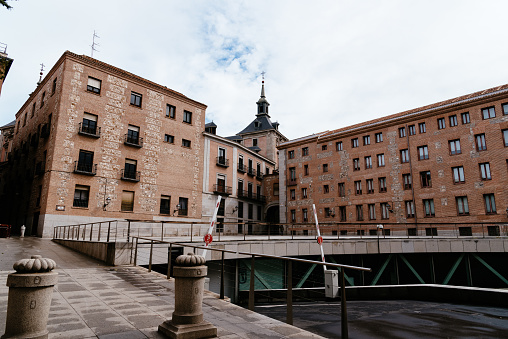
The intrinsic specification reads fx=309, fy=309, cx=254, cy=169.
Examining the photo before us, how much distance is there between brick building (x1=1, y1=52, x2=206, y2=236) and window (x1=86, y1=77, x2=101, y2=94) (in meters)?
0.07

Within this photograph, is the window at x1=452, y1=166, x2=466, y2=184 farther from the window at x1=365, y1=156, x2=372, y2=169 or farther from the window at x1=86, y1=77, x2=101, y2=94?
the window at x1=86, y1=77, x2=101, y2=94

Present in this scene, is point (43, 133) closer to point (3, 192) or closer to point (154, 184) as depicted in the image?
point (154, 184)

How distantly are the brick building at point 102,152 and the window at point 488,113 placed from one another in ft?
82.3

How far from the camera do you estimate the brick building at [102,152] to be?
2259 cm

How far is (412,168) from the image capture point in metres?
28.0

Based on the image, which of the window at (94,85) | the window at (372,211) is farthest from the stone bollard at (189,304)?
the window at (372,211)

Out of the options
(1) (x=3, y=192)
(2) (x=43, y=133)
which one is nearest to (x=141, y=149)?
(2) (x=43, y=133)

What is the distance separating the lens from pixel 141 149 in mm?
26750

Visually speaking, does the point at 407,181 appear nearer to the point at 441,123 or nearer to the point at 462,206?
the point at 462,206

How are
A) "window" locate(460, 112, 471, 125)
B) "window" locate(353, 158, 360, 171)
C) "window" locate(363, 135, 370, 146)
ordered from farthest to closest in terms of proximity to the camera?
"window" locate(353, 158, 360, 171)
"window" locate(363, 135, 370, 146)
"window" locate(460, 112, 471, 125)

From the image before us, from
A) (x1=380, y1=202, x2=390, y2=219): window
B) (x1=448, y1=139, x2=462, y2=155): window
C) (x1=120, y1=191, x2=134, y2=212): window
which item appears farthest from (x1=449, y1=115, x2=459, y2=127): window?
(x1=120, y1=191, x2=134, y2=212): window

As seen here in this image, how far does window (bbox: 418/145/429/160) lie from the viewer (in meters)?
27.6

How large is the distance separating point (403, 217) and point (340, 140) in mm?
10097

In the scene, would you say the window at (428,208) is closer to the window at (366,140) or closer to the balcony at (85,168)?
the window at (366,140)
